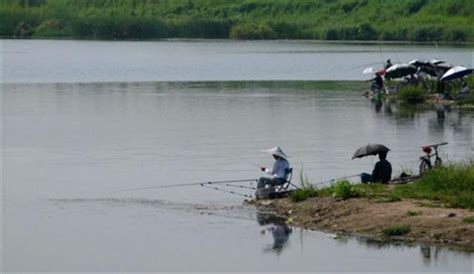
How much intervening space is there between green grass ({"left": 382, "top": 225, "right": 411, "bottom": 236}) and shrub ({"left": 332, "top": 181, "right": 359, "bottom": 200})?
2.15m

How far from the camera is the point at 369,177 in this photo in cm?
2661

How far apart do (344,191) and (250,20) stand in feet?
327

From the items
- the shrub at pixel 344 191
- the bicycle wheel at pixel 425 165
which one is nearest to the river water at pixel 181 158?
the shrub at pixel 344 191

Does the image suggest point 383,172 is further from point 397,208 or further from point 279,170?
point 397,208

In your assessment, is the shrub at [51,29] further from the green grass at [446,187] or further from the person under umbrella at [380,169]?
the green grass at [446,187]

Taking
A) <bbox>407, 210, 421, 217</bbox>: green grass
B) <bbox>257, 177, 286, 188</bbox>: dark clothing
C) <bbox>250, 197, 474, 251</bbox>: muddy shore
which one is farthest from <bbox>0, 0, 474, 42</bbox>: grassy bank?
<bbox>407, 210, 421, 217</bbox>: green grass

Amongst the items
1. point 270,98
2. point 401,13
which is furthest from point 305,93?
point 401,13

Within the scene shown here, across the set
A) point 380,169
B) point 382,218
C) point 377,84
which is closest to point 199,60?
point 377,84

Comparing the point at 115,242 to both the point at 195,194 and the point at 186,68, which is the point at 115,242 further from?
the point at 186,68

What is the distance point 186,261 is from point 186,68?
2250 inches

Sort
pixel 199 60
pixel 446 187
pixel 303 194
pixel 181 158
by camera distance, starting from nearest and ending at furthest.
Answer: pixel 446 187
pixel 303 194
pixel 181 158
pixel 199 60

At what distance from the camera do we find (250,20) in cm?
12369

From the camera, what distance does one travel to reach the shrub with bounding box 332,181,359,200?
24688 millimetres

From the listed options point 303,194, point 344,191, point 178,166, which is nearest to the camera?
point 344,191
